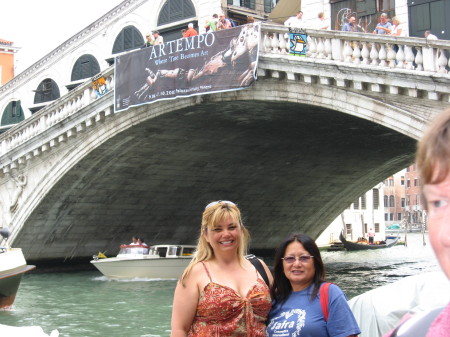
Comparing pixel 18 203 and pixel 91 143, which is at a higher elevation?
pixel 91 143

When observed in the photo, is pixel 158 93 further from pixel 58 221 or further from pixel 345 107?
pixel 58 221

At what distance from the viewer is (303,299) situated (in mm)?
2559

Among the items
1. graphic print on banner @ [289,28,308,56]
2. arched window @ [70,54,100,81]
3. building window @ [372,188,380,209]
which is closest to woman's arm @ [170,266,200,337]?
graphic print on banner @ [289,28,308,56]

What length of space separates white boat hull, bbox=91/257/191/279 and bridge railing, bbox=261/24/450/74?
6.39 m

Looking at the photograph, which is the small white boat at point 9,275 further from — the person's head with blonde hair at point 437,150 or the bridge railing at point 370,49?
the person's head with blonde hair at point 437,150

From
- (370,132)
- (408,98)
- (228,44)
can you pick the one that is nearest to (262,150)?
(370,132)

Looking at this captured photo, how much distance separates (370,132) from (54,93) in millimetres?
8226

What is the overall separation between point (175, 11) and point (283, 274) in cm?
1304

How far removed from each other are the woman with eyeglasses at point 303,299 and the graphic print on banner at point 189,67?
8326 millimetres

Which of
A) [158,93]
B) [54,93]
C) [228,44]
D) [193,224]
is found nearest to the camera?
[228,44]

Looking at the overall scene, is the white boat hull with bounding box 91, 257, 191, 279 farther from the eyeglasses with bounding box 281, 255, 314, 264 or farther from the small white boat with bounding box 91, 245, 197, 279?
the eyeglasses with bounding box 281, 255, 314, 264

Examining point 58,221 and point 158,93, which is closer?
point 158,93

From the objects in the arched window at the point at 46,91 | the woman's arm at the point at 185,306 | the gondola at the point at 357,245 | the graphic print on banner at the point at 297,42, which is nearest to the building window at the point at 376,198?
the gondola at the point at 357,245

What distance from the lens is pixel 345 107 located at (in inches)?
406
